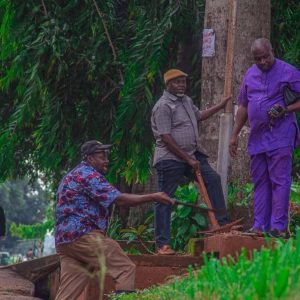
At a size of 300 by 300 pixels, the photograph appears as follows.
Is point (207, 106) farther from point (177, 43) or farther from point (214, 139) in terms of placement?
point (177, 43)

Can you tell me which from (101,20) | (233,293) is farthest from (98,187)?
(101,20)

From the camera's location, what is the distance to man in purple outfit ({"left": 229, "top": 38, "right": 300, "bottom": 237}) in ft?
31.0

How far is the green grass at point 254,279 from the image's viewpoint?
194 inches

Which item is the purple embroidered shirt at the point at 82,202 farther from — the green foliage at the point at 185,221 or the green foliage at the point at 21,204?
the green foliage at the point at 21,204

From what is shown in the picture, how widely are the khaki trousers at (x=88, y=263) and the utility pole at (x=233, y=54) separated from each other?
2.00 metres

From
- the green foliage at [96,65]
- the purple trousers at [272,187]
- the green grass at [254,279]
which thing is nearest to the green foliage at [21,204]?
the green foliage at [96,65]

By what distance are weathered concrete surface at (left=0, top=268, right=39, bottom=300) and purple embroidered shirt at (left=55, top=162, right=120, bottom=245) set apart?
280cm

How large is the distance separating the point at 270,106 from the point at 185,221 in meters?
2.12

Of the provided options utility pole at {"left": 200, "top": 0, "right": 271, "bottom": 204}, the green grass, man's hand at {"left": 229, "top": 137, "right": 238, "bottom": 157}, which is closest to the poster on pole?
utility pole at {"left": 200, "top": 0, "right": 271, "bottom": 204}

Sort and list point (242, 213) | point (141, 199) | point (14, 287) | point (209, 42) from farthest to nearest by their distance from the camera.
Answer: point (14, 287), point (209, 42), point (242, 213), point (141, 199)

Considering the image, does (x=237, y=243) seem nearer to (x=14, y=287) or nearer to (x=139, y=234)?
(x=139, y=234)

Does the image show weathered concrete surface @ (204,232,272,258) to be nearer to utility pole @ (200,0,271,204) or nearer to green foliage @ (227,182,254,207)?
green foliage @ (227,182,254,207)

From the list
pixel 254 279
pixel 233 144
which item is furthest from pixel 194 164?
pixel 254 279

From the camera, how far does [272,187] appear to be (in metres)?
9.61
